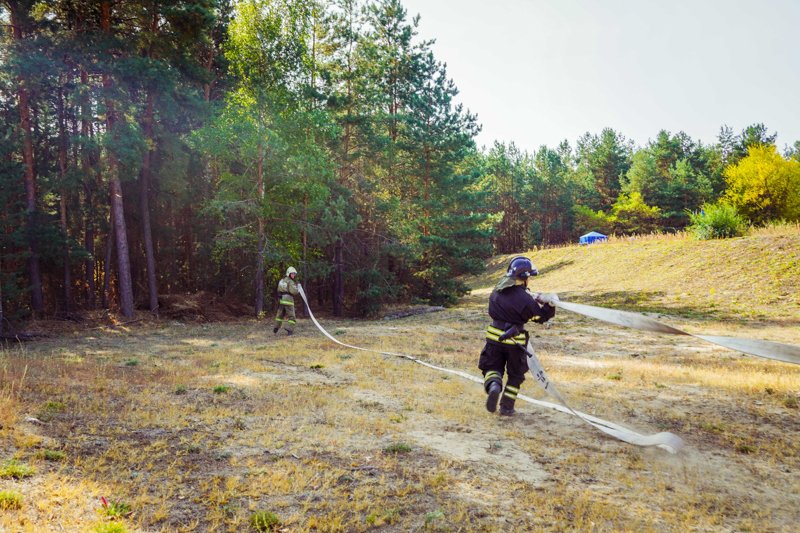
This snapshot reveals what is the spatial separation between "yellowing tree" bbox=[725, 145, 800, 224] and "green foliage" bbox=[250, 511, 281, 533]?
52884 millimetres

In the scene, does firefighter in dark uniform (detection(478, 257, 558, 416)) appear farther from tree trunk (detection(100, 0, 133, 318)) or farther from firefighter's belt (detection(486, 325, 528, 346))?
tree trunk (detection(100, 0, 133, 318))

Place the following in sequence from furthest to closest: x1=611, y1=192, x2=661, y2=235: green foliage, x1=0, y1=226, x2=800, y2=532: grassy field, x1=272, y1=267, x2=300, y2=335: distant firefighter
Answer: x1=611, y1=192, x2=661, y2=235: green foliage → x1=272, y1=267, x2=300, y2=335: distant firefighter → x1=0, y1=226, x2=800, y2=532: grassy field

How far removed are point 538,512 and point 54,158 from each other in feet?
94.8

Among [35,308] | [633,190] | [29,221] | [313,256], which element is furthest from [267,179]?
[633,190]

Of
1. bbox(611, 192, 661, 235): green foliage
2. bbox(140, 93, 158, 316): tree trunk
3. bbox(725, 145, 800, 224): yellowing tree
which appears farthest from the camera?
bbox(611, 192, 661, 235): green foliage

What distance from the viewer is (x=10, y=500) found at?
399cm

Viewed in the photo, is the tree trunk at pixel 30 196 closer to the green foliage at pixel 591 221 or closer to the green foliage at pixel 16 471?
the green foliage at pixel 16 471

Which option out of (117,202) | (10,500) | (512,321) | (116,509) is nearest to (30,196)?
(117,202)

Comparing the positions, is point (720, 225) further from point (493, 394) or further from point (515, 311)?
point (493, 394)

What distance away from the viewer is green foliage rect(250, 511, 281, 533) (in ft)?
13.4

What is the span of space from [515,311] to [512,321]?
172 millimetres

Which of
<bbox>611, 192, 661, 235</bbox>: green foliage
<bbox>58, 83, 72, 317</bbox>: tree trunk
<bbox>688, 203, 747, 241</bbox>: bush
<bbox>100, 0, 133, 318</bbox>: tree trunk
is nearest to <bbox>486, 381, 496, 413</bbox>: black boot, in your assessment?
<bbox>100, 0, 133, 318</bbox>: tree trunk

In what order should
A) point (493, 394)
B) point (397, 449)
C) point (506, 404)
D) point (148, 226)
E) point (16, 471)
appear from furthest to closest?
point (148, 226) → point (506, 404) → point (493, 394) → point (397, 449) → point (16, 471)

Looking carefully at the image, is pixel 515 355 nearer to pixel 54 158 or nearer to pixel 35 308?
pixel 35 308
